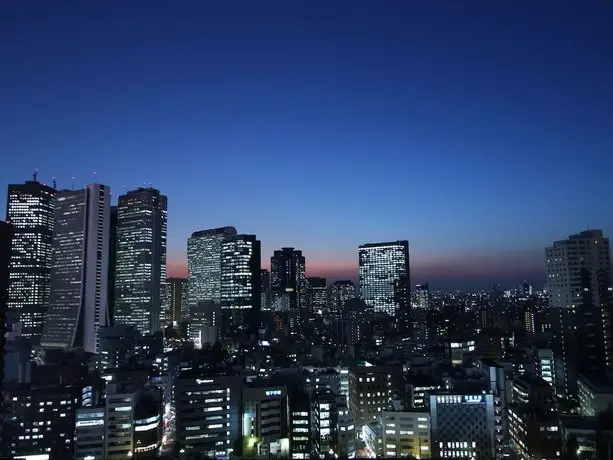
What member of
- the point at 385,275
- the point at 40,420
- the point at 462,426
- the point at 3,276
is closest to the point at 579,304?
the point at 462,426

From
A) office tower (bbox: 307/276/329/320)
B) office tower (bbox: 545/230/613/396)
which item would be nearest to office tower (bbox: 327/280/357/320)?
office tower (bbox: 307/276/329/320)

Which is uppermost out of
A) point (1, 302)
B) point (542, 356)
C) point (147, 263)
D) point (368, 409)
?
point (147, 263)

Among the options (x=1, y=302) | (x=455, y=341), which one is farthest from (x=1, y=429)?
(x=455, y=341)

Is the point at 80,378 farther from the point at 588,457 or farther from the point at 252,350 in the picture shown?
the point at 588,457

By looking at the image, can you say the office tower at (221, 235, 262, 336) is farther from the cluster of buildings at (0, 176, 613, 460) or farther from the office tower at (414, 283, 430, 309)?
the office tower at (414, 283, 430, 309)

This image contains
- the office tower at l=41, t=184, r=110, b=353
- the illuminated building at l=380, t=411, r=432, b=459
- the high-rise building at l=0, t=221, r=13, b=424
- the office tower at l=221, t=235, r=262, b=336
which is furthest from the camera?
the office tower at l=221, t=235, r=262, b=336

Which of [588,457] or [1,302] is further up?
[1,302]

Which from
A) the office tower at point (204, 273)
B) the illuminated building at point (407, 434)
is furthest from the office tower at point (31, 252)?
the illuminated building at point (407, 434)
